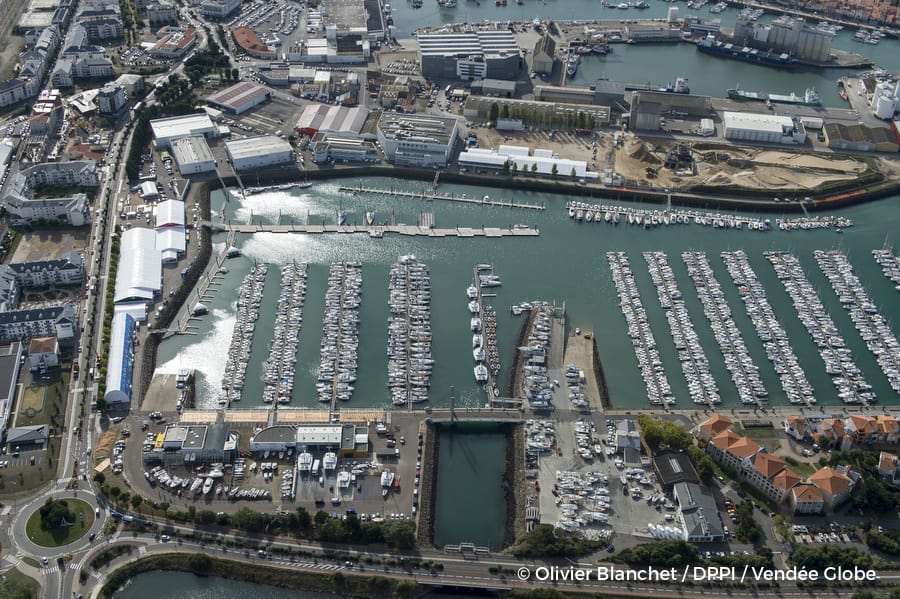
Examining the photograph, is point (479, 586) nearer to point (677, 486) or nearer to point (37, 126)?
point (677, 486)

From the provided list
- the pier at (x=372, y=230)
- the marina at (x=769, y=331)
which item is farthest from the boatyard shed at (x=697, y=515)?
the pier at (x=372, y=230)

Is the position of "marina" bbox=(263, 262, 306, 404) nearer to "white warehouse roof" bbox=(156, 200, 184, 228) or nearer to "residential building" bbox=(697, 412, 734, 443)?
"white warehouse roof" bbox=(156, 200, 184, 228)

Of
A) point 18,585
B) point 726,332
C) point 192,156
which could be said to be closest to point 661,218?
point 726,332

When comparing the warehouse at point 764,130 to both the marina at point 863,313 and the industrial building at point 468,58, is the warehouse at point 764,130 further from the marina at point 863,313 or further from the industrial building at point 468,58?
A: the industrial building at point 468,58

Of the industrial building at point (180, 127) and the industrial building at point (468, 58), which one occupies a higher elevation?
the industrial building at point (468, 58)

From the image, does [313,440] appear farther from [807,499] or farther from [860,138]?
[860,138]

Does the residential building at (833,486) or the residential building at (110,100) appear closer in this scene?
the residential building at (833,486)
